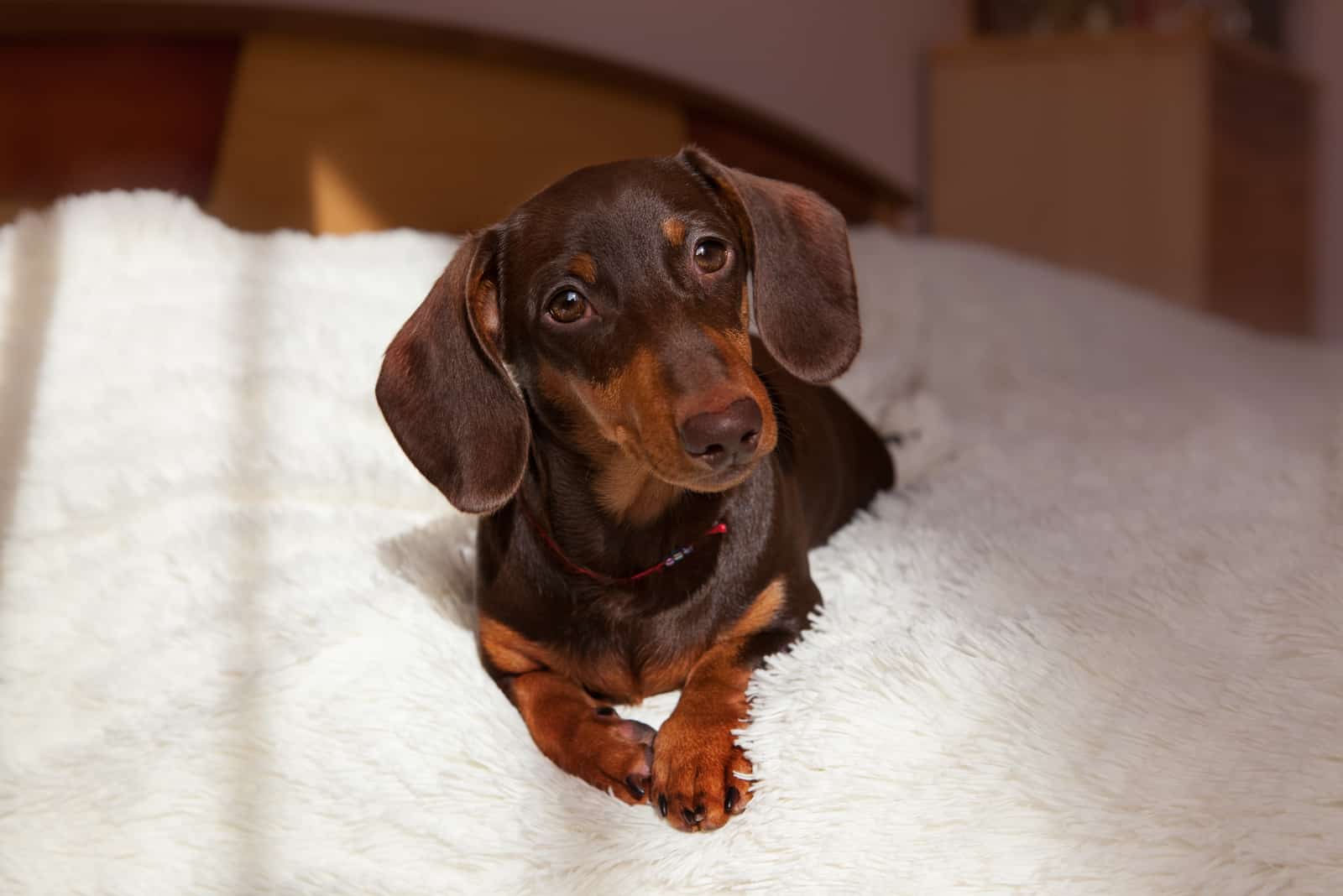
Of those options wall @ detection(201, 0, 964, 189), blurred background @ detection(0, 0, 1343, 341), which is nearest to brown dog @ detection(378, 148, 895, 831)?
blurred background @ detection(0, 0, 1343, 341)

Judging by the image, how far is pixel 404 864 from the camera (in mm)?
1195

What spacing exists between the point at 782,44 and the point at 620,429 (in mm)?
Result: 3537

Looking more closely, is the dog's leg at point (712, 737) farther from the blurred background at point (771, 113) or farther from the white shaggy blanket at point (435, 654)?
the blurred background at point (771, 113)

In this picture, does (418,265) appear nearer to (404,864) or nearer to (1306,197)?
(404,864)

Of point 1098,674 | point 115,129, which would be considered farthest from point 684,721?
point 115,129

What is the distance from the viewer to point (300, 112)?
2.74 metres

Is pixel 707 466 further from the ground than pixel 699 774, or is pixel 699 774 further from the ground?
pixel 707 466

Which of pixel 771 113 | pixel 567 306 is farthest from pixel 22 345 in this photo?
pixel 771 113

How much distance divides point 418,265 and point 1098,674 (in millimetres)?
1497

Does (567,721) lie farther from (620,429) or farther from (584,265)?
(584,265)

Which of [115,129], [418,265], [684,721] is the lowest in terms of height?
Answer: [684,721]

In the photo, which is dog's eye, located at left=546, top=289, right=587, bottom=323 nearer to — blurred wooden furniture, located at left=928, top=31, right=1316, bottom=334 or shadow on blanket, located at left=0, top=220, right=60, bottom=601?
shadow on blanket, located at left=0, top=220, right=60, bottom=601

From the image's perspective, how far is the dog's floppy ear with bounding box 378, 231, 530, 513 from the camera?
1.38m

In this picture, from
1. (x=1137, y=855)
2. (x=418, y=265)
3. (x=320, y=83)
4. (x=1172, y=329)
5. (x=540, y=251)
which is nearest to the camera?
(x=1137, y=855)
